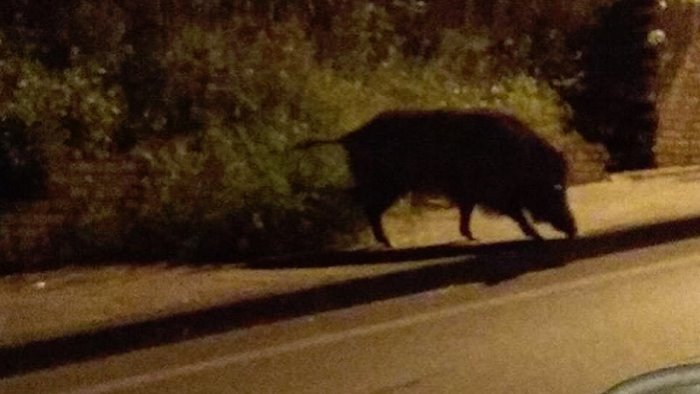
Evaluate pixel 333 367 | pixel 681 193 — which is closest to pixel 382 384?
pixel 333 367

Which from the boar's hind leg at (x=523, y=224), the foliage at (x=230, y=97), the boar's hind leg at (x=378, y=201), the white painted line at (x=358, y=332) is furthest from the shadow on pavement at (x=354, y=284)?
the foliage at (x=230, y=97)

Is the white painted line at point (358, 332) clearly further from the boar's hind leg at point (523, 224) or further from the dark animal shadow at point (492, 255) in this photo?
the boar's hind leg at point (523, 224)

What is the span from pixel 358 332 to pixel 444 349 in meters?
0.76

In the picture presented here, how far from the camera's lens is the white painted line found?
779 centimetres

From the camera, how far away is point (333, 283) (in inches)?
392

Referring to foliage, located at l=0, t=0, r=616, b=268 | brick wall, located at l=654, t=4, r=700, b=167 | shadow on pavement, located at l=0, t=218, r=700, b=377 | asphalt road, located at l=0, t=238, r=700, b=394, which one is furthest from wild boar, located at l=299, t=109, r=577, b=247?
brick wall, located at l=654, t=4, r=700, b=167

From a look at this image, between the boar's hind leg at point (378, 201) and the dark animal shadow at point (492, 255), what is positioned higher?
the boar's hind leg at point (378, 201)

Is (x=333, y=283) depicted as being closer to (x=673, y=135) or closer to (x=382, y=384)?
(x=382, y=384)

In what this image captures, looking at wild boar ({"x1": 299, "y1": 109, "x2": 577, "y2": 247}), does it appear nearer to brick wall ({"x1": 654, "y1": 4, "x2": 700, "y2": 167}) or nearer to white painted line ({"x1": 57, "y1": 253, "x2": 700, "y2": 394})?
white painted line ({"x1": 57, "y1": 253, "x2": 700, "y2": 394})

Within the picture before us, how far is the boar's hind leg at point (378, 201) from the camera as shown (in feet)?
39.1

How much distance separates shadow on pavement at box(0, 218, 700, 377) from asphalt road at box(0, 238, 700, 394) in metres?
0.15

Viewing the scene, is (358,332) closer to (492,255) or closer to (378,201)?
(492,255)

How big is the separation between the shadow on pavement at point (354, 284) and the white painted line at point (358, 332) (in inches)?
25.4

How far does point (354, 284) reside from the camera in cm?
1006
